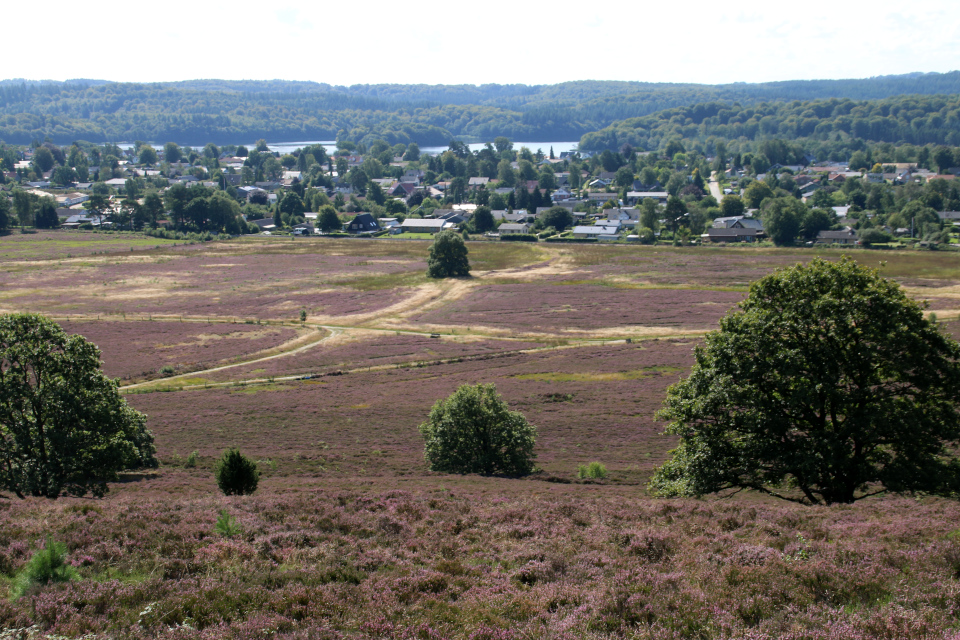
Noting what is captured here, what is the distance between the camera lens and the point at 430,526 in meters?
16.5

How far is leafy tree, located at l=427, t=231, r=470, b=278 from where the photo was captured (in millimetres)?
105562

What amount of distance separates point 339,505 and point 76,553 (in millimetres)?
6594

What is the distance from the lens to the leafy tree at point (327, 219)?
163000mm

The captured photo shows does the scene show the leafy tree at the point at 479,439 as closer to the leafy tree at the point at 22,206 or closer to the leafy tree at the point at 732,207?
the leafy tree at the point at 732,207

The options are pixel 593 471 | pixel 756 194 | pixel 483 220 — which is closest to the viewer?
pixel 593 471

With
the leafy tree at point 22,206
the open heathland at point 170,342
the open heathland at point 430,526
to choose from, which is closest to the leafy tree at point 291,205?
the leafy tree at point 22,206

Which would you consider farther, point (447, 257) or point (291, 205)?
point (291, 205)

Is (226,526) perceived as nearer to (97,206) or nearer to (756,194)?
(756,194)

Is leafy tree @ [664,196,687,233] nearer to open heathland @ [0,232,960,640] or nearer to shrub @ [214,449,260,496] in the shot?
open heathland @ [0,232,960,640]

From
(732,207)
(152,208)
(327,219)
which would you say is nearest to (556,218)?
(732,207)

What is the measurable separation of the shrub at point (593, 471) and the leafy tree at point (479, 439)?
7.80 feet

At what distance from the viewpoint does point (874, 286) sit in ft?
68.1

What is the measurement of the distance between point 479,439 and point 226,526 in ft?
53.3

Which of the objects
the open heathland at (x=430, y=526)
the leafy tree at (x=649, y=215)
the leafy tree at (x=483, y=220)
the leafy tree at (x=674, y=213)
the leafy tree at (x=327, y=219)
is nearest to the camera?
the open heathland at (x=430, y=526)
